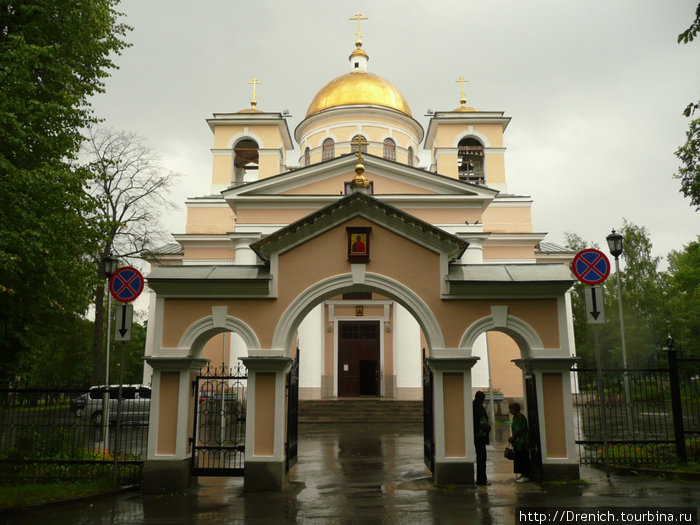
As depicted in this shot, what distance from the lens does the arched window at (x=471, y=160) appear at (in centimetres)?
2783

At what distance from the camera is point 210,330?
32.3 ft

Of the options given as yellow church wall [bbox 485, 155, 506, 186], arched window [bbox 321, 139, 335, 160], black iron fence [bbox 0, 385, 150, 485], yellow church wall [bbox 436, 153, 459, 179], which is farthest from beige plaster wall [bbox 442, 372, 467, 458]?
arched window [bbox 321, 139, 335, 160]

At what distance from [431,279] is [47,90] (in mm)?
8361

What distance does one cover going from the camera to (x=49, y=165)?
419 inches

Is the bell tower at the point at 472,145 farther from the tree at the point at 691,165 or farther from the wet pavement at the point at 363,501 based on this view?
the wet pavement at the point at 363,501

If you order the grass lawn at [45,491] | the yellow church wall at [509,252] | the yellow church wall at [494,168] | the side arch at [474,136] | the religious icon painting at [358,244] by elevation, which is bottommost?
the grass lawn at [45,491]

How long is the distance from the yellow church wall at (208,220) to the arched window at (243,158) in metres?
1.71

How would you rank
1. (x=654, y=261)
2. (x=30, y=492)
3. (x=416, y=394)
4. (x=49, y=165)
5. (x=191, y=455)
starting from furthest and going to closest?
(x=654, y=261)
(x=416, y=394)
(x=49, y=165)
(x=191, y=455)
(x=30, y=492)

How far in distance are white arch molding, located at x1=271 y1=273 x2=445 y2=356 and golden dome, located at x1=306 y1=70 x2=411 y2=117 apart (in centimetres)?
2134

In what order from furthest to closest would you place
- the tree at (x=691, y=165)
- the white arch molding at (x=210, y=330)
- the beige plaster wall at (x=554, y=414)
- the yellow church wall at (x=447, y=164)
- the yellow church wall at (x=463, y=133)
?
the yellow church wall at (x=463, y=133) < the yellow church wall at (x=447, y=164) < the tree at (x=691, y=165) < the white arch molding at (x=210, y=330) < the beige plaster wall at (x=554, y=414)

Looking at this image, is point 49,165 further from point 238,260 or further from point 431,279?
point 238,260

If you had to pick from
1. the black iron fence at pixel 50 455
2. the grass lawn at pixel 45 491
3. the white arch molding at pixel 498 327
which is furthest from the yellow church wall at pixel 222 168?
the white arch molding at pixel 498 327

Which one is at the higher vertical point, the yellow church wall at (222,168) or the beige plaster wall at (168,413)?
the yellow church wall at (222,168)

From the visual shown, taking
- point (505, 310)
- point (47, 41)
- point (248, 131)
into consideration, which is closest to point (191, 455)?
point (505, 310)
